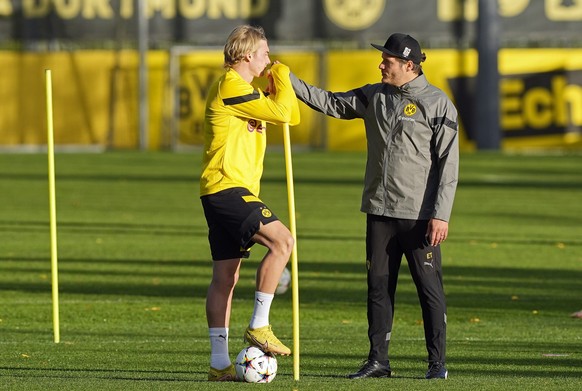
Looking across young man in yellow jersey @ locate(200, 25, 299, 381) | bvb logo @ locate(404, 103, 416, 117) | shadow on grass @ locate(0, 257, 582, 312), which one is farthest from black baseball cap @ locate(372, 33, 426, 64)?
shadow on grass @ locate(0, 257, 582, 312)

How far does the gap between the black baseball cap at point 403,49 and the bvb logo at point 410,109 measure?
251mm

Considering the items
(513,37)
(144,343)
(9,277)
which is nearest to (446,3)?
(513,37)

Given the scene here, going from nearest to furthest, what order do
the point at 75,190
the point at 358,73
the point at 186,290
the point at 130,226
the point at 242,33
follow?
the point at 242,33, the point at 186,290, the point at 130,226, the point at 75,190, the point at 358,73

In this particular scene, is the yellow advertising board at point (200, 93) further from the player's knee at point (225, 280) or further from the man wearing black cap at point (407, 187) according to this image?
the player's knee at point (225, 280)

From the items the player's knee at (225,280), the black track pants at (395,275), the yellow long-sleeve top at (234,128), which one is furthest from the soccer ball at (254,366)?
the yellow long-sleeve top at (234,128)

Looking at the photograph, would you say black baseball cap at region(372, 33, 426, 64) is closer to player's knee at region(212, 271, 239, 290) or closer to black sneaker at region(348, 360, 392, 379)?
player's knee at region(212, 271, 239, 290)

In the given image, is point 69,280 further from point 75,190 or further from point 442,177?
point 75,190

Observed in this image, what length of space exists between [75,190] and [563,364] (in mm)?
20114

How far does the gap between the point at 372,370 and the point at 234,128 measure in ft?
5.42

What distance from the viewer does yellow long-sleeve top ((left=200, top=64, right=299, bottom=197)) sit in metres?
9.02

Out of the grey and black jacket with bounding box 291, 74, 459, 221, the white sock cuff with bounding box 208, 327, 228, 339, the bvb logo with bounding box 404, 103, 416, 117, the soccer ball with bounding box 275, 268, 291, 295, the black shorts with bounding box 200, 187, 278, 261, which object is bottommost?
the soccer ball with bounding box 275, 268, 291, 295

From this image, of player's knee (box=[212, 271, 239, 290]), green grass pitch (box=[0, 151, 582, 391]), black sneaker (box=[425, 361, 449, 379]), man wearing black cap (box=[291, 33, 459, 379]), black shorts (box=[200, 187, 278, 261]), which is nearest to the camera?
black shorts (box=[200, 187, 278, 261])

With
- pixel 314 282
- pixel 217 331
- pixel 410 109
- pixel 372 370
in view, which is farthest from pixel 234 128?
pixel 314 282

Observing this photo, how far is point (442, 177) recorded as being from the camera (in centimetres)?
934
